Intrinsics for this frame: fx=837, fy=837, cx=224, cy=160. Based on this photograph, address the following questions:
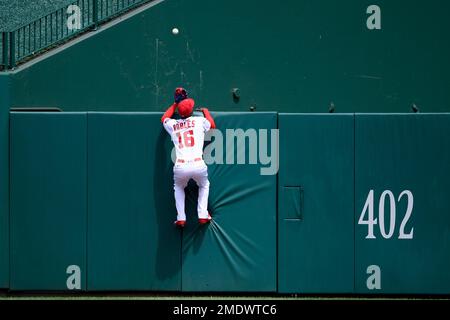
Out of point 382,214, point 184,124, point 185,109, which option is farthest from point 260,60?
point 382,214

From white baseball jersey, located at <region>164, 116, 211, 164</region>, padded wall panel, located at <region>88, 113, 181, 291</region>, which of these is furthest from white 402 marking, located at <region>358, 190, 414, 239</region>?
padded wall panel, located at <region>88, 113, 181, 291</region>

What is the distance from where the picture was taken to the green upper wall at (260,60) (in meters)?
15.5

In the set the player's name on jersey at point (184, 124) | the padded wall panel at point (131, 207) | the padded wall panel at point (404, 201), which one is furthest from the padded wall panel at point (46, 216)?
the padded wall panel at point (404, 201)

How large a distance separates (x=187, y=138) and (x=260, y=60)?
18.2 feet

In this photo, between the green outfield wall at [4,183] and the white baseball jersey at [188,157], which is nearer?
the white baseball jersey at [188,157]

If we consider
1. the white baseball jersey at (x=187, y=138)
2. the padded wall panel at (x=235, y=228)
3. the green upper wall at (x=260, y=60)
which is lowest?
the padded wall panel at (x=235, y=228)

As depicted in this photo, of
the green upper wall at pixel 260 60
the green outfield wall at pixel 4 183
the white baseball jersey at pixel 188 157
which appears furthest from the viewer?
the green upper wall at pixel 260 60

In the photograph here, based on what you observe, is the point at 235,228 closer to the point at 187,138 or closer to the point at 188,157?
the point at 188,157

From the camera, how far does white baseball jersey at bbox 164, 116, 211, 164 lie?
1066 cm

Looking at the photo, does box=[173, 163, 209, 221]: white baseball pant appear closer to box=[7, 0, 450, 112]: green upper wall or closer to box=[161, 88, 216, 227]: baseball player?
box=[161, 88, 216, 227]: baseball player

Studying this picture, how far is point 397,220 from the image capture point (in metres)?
10.9

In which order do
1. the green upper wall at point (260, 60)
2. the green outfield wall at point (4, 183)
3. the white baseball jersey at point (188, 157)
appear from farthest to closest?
the green upper wall at point (260, 60) < the green outfield wall at point (4, 183) < the white baseball jersey at point (188, 157)

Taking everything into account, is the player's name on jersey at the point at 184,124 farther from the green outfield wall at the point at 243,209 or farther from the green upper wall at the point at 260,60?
the green upper wall at the point at 260,60
